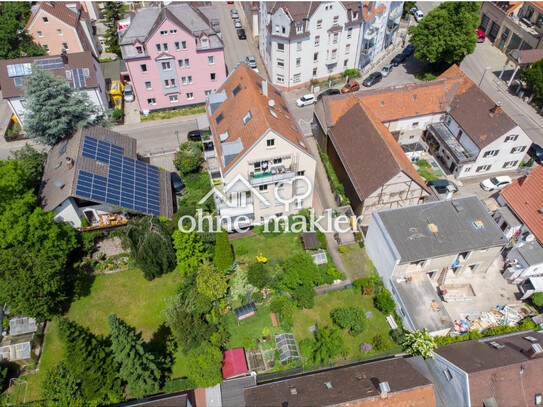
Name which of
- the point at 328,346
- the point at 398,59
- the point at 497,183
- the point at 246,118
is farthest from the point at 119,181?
the point at 398,59

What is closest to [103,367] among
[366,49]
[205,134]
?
[205,134]

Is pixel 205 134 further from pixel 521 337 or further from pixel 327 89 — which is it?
pixel 521 337

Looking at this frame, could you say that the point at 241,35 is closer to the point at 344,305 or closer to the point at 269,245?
the point at 269,245

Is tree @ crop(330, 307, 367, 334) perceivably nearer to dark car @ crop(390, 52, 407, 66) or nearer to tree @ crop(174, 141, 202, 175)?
tree @ crop(174, 141, 202, 175)

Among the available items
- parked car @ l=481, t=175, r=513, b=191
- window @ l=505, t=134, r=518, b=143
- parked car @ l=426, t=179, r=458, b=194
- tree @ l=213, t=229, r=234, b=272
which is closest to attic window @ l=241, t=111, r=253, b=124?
tree @ l=213, t=229, r=234, b=272

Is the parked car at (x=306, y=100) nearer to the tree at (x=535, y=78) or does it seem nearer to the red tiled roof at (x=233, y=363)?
the tree at (x=535, y=78)
